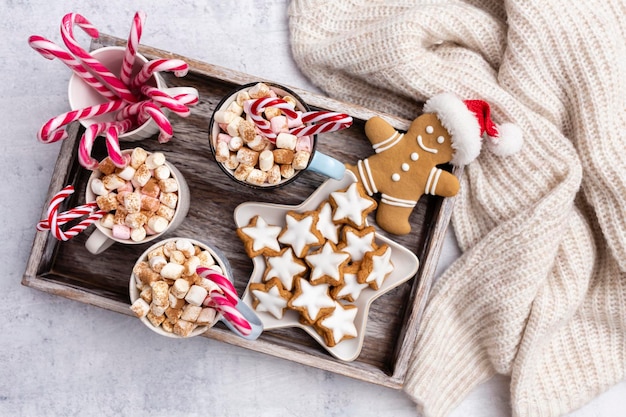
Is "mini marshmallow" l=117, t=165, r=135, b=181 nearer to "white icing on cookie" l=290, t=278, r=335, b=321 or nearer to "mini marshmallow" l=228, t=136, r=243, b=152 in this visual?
"mini marshmallow" l=228, t=136, r=243, b=152

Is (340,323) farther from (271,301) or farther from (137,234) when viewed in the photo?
(137,234)

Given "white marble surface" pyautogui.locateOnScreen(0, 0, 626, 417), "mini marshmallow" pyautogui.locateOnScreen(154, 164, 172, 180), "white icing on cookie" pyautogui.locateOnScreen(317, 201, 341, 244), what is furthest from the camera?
"white marble surface" pyautogui.locateOnScreen(0, 0, 626, 417)

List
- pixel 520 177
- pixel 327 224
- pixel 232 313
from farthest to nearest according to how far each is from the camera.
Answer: pixel 520 177
pixel 327 224
pixel 232 313

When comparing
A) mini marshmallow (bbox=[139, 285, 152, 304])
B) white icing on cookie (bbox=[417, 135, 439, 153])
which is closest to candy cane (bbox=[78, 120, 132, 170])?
mini marshmallow (bbox=[139, 285, 152, 304])

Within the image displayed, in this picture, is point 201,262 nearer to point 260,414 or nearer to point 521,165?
point 260,414

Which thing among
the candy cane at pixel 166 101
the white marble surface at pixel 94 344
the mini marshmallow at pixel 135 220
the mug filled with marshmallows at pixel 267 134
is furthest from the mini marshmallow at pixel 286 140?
the white marble surface at pixel 94 344

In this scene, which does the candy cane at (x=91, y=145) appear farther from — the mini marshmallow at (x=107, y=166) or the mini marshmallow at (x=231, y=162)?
the mini marshmallow at (x=231, y=162)

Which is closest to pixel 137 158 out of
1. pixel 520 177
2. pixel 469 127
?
pixel 469 127
